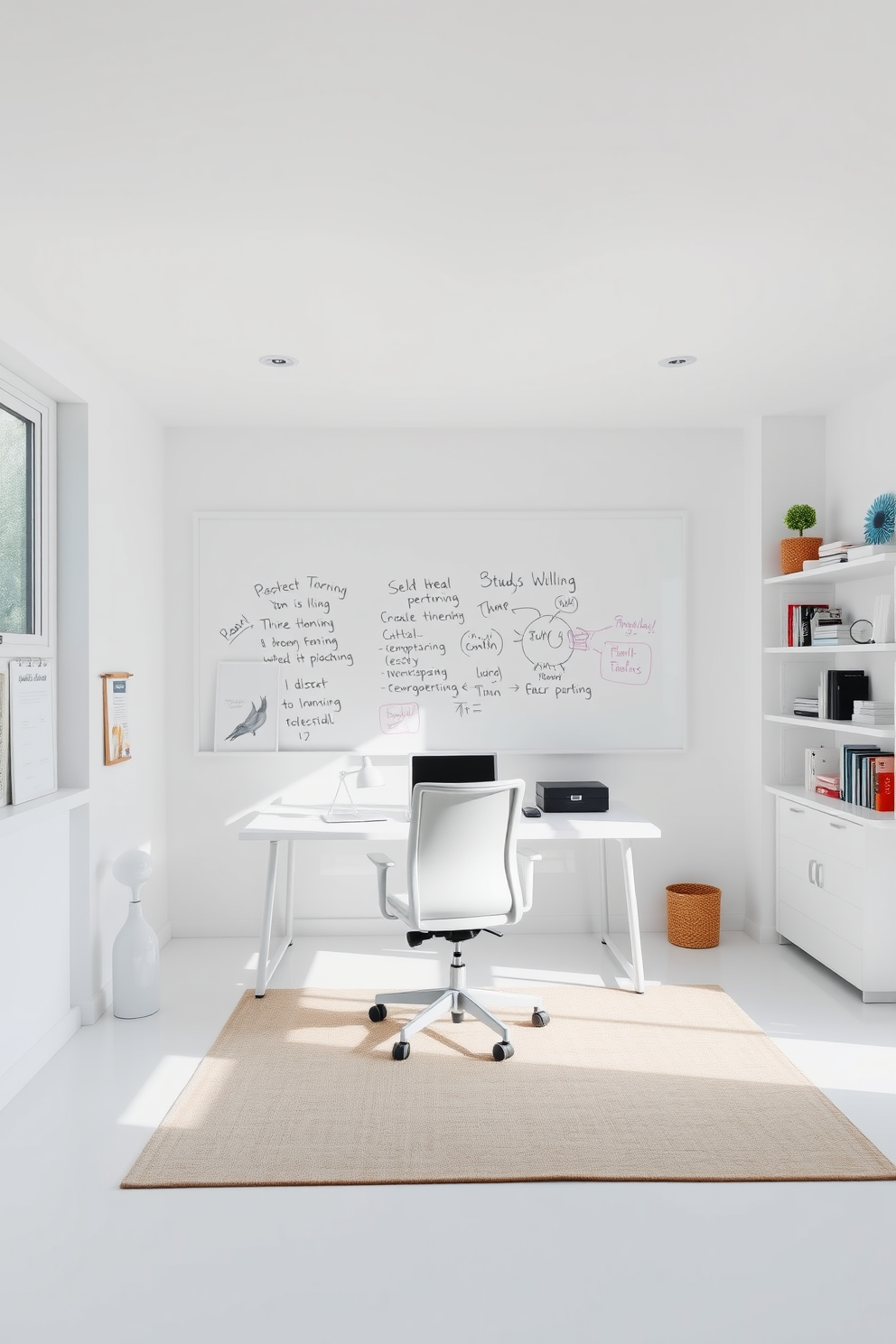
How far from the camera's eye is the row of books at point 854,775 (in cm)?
369

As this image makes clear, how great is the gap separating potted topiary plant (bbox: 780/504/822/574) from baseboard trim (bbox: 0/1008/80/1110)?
363 centimetres

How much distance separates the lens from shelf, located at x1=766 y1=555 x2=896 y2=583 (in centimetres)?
357

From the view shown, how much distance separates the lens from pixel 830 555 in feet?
13.2

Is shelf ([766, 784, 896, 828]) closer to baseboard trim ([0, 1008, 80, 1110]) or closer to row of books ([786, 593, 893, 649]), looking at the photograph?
row of books ([786, 593, 893, 649])

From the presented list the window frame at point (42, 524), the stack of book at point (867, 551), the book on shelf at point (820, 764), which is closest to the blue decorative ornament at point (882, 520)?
the stack of book at point (867, 551)

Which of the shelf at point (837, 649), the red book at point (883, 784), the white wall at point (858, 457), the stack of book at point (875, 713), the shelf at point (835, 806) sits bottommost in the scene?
the shelf at point (835, 806)

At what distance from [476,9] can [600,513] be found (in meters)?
3.10

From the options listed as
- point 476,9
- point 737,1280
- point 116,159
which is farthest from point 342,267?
point 737,1280

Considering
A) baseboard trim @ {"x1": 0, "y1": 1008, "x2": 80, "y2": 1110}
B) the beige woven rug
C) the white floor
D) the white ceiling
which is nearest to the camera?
the white ceiling

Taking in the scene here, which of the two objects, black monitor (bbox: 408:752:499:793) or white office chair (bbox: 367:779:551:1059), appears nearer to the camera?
white office chair (bbox: 367:779:551:1059)

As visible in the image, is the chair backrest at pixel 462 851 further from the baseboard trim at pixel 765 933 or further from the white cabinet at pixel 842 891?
the baseboard trim at pixel 765 933

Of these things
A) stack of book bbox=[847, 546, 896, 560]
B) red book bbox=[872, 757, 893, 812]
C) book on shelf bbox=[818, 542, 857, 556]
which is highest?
book on shelf bbox=[818, 542, 857, 556]

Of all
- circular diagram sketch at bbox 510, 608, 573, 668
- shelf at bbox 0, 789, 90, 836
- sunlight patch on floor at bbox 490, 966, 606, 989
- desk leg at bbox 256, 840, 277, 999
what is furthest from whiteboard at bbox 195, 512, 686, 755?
shelf at bbox 0, 789, 90, 836

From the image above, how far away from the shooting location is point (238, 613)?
181 inches
